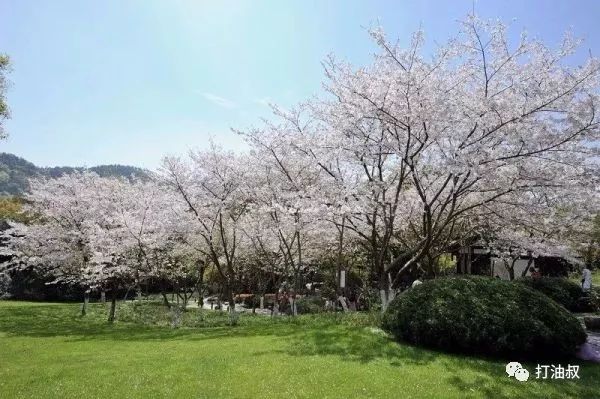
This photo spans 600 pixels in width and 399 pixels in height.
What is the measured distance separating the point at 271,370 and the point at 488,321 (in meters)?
3.64

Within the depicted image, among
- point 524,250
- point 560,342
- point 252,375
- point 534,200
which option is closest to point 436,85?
point 534,200

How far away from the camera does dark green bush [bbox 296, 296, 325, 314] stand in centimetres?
2186

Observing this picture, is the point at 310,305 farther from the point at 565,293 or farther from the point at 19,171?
the point at 19,171

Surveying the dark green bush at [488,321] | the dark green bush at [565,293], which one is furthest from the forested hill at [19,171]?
the dark green bush at [488,321]

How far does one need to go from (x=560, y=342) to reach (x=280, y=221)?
9441mm

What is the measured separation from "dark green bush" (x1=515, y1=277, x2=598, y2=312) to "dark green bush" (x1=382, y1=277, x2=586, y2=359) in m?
8.11

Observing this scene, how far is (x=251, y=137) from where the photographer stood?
13.6 m

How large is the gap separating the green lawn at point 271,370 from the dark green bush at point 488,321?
0.32m

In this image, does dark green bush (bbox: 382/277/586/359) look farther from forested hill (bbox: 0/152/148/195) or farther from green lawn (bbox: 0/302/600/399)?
forested hill (bbox: 0/152/148/195)

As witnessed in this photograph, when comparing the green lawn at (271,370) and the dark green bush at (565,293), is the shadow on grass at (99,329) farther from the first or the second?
the dark green bush at (565,293)

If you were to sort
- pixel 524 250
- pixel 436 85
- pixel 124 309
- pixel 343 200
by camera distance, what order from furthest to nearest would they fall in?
pixel 124 309
pixel 524 250
pixel 343 200
pixel 436 85

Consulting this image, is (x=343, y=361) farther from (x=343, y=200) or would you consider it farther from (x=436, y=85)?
(x=436, y=85)

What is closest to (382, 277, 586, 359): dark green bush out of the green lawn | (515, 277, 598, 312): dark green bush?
the green lawn

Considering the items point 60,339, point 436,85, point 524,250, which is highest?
point 436,85
